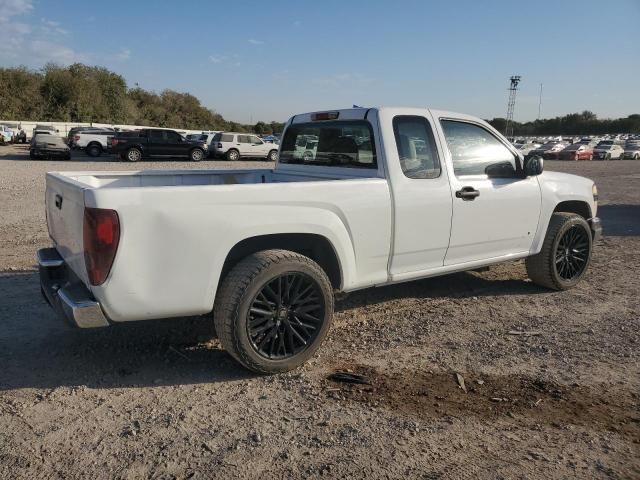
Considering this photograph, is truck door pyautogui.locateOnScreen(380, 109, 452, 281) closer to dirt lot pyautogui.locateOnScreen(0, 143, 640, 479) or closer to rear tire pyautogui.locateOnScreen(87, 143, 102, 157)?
dirt lot pyautogui.locateOnScreen(0, 143, 640, 479)

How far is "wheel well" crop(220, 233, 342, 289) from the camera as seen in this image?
374 centimetres

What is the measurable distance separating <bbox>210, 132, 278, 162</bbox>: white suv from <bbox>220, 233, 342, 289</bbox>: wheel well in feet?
89.8

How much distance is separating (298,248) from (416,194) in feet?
3.44

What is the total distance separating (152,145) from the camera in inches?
1080

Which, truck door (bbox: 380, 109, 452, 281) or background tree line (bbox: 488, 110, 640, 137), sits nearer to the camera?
truck door (bbox: 380, 109, 452, 281)

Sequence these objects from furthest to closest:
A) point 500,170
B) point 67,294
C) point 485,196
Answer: point 500,170 → point 485,196 → point 67,294

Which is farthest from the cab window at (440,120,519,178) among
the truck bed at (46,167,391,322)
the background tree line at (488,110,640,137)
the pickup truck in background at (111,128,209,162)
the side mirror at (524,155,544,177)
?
the background tree line at (488,110,640,137)

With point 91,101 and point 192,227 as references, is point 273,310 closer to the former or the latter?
point 192,227

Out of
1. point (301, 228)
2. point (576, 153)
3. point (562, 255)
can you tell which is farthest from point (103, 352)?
point (576, 153)

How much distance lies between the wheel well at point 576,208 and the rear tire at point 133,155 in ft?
80.6

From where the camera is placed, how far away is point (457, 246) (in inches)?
185

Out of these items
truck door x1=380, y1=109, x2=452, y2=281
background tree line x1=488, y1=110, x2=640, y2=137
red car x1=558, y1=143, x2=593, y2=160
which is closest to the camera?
truck door x1=380, y1=109, x2=452, y2=281

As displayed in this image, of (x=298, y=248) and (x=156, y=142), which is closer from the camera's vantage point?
(x=298, y=248)

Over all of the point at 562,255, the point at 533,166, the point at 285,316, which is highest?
the point at 533,166
